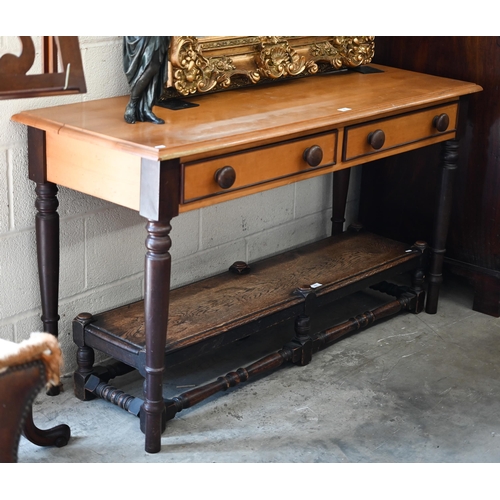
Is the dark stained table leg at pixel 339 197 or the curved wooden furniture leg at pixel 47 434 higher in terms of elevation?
the dark stained table leg at pixel 339 197

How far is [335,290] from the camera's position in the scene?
3.29 meters

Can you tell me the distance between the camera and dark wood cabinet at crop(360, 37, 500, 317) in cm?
348

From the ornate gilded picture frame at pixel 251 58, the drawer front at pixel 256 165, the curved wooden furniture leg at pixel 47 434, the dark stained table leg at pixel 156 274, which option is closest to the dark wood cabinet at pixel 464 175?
the ornate gilded picture frame at pixel 251 58

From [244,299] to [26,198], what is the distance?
2.79 ft

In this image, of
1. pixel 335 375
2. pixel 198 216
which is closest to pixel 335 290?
pixel 335 375

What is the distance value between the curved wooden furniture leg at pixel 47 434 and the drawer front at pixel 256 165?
0.83 m

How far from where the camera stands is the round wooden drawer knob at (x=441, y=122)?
3211 millimetres

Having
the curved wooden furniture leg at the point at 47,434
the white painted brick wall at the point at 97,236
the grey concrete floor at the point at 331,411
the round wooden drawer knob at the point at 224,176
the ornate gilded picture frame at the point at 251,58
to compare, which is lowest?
the grey concrete floor at the point at 331,411

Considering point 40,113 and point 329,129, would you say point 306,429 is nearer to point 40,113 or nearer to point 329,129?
point 329,129

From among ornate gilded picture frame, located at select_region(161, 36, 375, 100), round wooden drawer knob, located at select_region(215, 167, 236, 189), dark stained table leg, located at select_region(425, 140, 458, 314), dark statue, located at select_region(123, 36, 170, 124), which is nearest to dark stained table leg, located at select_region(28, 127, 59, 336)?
dark statue, located at select_region(123, 36, 170, 124)

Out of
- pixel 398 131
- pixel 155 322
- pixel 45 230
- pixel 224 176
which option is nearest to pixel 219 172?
pixel 224 176

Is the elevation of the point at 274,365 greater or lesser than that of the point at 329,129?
lesser

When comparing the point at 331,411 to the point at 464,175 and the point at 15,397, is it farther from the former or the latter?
the point at 15,397

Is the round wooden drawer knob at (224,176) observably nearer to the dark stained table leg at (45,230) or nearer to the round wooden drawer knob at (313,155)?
the round wooden drawer knob at (313,155)
